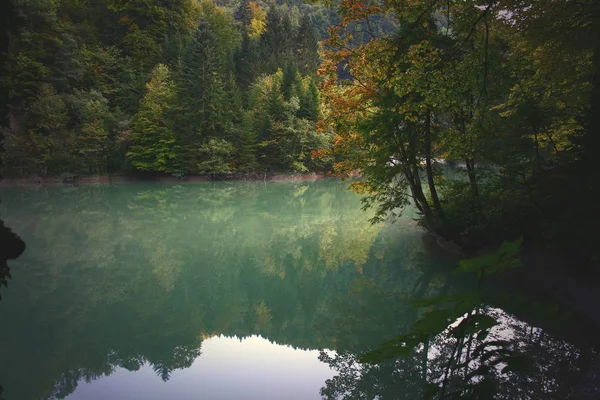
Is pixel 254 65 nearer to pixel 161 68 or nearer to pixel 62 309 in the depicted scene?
pixel 161 68

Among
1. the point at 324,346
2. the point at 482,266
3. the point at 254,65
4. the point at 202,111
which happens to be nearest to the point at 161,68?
the point at 202,111

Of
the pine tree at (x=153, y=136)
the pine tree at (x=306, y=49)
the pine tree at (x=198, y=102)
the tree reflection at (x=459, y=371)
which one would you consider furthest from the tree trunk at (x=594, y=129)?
the pine tree at (x=306, y=49)

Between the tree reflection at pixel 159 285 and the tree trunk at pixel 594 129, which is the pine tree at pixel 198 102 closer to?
the tree reflection at pixel 159 285

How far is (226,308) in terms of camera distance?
902 centimetres

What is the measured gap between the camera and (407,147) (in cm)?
1148

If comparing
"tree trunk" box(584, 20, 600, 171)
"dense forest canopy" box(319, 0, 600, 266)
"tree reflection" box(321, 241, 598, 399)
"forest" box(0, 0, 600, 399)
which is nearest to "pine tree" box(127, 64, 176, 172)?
"forest" box(0, 0, 600, 399)

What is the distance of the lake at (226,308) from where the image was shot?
18.7 feet

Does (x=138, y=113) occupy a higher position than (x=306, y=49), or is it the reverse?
(x=306, y=49)

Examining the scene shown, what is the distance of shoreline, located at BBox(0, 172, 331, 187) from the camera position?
32.0 metres

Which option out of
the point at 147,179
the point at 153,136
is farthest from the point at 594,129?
the point at 147,179

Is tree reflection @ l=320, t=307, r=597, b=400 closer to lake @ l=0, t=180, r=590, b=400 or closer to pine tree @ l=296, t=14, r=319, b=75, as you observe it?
lake @ l=0, t=180, r=590, b=400

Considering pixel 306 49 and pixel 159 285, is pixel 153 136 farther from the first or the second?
pixel 159 285

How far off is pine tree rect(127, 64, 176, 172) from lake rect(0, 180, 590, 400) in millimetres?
16700

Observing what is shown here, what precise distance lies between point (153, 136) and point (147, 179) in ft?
13.5
